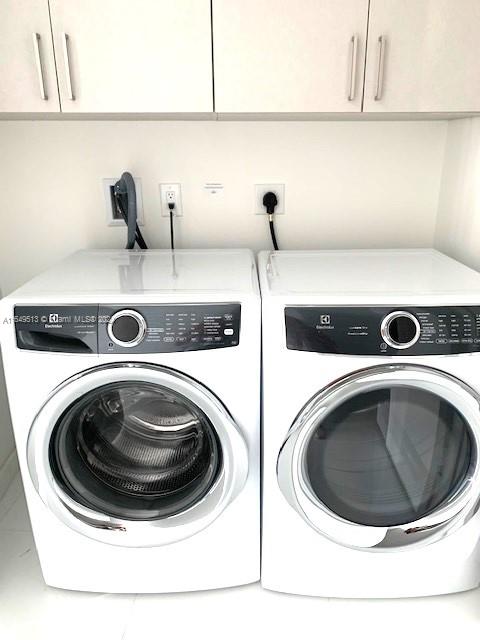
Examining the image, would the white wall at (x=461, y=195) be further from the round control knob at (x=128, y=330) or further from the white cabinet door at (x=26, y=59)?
the white cabinet door at (x=26, y=59)

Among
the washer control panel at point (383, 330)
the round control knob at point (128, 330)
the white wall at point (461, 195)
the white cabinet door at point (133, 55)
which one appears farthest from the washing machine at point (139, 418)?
the white wall at point (461, 195)

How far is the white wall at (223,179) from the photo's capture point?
1.73 metres

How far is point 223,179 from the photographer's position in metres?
1.77

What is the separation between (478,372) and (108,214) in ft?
4.26

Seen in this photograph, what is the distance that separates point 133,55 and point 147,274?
58 cm

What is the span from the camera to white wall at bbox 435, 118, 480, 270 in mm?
1558

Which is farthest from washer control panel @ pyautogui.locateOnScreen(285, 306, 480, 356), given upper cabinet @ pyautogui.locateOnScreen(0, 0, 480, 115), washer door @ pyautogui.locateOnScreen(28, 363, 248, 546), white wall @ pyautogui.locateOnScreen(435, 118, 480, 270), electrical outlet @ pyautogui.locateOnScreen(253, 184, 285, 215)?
electrical outlet @ pyautogui.locateOnScreen(253, 184, 285, 215)

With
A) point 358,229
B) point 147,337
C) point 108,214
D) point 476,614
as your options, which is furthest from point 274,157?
point 476,614

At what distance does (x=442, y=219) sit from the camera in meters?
1.79

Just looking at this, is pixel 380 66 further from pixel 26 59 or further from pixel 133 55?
pixel 26 59

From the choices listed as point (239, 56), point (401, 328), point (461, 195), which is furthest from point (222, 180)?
point (401, 328)

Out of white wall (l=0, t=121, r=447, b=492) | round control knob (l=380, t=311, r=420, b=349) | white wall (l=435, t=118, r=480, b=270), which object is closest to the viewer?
round control knob (l=380, t=311, r=420, b=349)

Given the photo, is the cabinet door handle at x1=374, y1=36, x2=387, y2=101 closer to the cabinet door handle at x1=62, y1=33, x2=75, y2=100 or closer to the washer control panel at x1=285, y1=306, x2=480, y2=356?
the washer control panel at x1=285, y1=306, x2=480, y2=356

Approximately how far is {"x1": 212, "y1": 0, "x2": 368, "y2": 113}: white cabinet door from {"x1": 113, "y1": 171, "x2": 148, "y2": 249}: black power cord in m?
0.44
